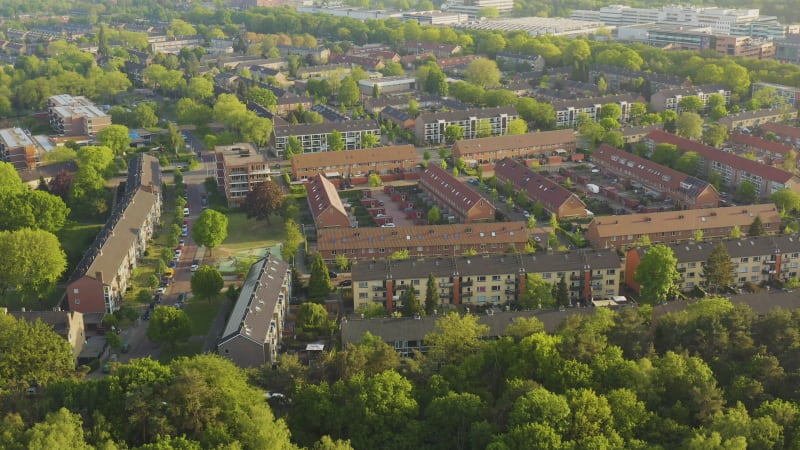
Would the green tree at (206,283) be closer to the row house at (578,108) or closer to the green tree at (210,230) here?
the green tree at (210,230)

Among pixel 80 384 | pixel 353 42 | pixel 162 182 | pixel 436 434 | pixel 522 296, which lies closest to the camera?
pixel 436 434

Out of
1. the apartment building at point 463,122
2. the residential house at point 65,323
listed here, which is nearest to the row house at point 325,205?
the residential house at point 65,323

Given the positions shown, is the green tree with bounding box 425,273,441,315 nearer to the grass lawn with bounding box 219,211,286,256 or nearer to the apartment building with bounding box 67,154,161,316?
the grass lawn with bounding box 219,211,286,256

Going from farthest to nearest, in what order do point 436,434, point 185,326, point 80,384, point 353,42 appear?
point 353,42, point 185,326, point 80,384, point 436,434

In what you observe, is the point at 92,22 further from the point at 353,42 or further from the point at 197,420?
the point at 197,420

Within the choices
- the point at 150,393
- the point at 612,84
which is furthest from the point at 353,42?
the point at 150,393

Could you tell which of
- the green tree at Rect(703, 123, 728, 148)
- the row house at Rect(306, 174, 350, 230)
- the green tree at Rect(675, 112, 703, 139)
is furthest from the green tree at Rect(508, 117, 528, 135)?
the row house at Rect(306, 174, 350, 230)

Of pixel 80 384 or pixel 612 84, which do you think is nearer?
pixel 80 384
